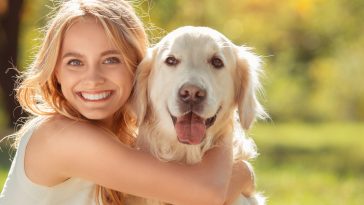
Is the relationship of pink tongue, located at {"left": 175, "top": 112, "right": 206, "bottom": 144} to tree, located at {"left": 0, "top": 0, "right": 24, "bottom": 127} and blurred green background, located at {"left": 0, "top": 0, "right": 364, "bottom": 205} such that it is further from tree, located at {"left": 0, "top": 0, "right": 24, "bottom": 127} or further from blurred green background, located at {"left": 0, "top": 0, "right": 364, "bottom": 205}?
tree, located at {"left": 0, "top": 0, "right": 24, "bottom": 127}

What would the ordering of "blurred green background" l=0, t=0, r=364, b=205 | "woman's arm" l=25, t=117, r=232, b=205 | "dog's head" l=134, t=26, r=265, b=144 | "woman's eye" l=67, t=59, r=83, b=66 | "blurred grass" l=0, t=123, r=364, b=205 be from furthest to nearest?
"blurred green background" l=0, t=0, r=364, b=205 → "blurred grass" l=0, t=123, r=364, b=205 → "woman's eye" l=67, t=59, r=83, b=66 → "dog's head" l=134, t=26, r=265, b=144 → "woman's arm" l=25, t=117, r=232, b=205

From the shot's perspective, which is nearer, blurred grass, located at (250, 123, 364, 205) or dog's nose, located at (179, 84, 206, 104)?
dog's nose, located at (179, 84, 206, 104)

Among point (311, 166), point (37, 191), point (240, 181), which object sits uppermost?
point (240, 181)

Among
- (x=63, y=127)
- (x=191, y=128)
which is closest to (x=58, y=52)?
(x=63, y=127)

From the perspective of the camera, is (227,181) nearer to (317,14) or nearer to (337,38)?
(317,14)

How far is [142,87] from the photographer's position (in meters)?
4.34

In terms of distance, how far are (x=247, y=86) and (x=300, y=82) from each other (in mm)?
25314

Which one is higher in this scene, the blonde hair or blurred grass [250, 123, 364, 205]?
the blonde hair

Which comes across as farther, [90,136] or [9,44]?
[9,44]

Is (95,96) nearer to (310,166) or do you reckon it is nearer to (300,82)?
(310,166)

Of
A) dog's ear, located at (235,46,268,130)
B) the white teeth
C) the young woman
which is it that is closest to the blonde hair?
the young woman

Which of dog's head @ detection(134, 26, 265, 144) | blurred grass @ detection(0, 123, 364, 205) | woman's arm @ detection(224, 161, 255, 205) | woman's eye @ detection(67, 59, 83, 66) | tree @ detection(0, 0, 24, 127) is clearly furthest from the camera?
tree @ detection(0, 0, 24, 127)

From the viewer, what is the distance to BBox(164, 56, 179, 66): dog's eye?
421 cm

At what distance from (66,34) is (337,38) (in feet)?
79.4
